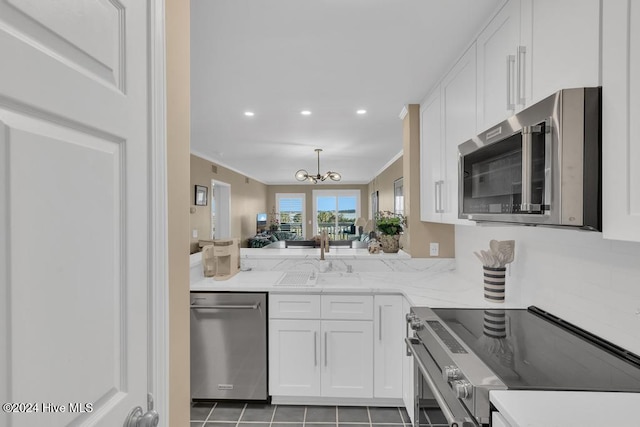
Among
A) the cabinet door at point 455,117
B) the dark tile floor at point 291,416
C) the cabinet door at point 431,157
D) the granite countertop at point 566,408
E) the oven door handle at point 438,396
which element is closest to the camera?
the granite countertop at point 566,408

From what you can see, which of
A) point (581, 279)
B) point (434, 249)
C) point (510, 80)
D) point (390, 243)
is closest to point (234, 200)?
point (390, 243)

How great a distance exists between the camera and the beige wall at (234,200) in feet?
16.5

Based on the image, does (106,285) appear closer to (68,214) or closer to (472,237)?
(68,214)

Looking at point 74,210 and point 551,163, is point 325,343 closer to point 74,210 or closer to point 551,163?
point 551,163

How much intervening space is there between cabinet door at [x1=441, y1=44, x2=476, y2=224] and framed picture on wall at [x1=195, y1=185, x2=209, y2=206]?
3983 mm

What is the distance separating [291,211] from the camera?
442 inches

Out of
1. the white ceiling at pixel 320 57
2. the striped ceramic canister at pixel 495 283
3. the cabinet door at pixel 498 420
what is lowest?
the cabinet door at pixel 498 420

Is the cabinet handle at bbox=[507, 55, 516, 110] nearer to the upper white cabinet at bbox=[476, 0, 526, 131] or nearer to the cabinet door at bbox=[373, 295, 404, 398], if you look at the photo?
the upper white cabinet at bbox=[476, 0, 526, 131]

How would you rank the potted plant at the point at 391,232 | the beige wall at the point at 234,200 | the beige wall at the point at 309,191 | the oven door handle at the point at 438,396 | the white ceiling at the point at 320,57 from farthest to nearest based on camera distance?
the beige wall at the point at 309,191, the beige wall at the point at 234,200, the potted plant at the point at 391,232, the white ceiling at the point at 320,57, the oven door handle at the point at 438,396

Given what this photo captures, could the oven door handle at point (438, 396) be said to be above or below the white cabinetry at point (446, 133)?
below

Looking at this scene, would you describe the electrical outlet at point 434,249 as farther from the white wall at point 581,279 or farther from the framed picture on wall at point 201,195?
the framed picture on wall at point 201,195

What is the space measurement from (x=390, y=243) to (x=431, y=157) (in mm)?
898

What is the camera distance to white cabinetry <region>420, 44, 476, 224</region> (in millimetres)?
1769

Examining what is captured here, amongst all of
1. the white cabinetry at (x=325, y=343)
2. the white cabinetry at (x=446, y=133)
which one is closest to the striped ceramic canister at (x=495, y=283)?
the white cabinetry at (x=446, y=133)
